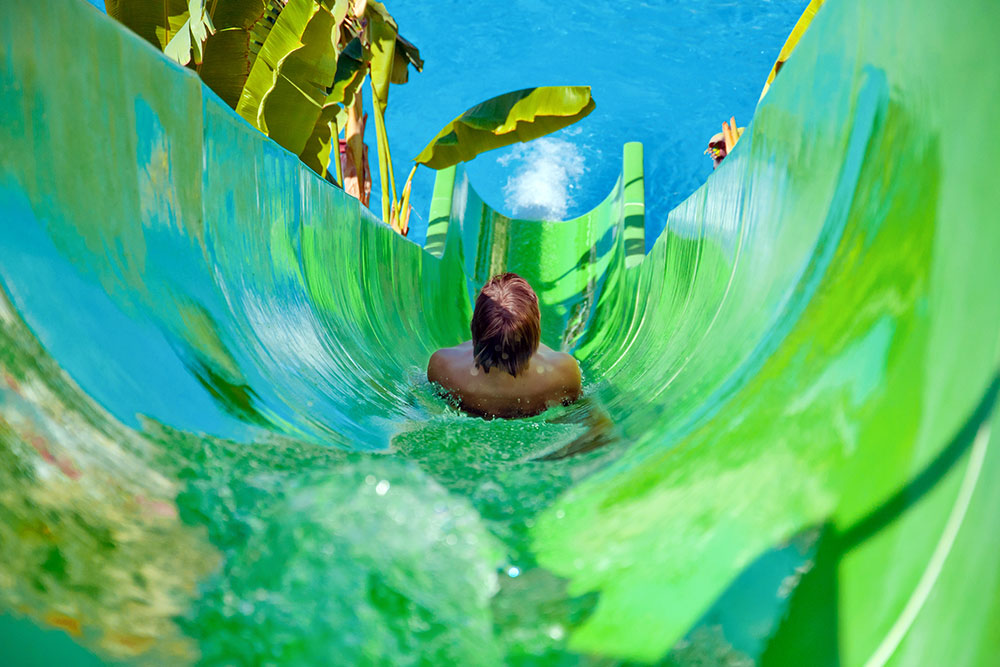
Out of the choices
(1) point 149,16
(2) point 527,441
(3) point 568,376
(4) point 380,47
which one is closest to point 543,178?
(4) point 380,47

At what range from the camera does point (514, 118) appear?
3.45 meters

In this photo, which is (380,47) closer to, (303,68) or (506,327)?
(303,68)

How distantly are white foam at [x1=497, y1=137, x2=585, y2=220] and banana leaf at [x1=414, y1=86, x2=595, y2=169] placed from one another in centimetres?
343

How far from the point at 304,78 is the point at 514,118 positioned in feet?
3.79

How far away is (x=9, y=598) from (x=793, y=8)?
9.17 meters

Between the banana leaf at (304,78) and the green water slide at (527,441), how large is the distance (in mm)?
1280

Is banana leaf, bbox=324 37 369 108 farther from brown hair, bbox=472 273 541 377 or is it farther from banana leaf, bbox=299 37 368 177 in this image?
brown hair, bbox=472 273 541 377

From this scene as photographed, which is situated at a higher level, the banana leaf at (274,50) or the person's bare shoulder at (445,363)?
the banana leaf at (274,50)

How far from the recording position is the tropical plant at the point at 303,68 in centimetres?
263

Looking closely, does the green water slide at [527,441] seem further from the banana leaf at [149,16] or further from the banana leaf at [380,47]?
the banana leaf at [380,47]

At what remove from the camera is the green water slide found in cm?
58

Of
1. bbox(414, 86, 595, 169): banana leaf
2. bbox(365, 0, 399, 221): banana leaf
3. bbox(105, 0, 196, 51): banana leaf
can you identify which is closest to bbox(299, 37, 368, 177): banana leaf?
bbox(365, 0, 399, 221): banana leaf

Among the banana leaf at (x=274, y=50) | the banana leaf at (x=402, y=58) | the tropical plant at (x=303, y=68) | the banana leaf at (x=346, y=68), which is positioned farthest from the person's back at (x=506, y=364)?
the banana leaf at (x=402, y=58)

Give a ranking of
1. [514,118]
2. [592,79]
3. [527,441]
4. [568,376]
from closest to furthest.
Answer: [527,441] < [568,376] < [514,118] < [592,79]
